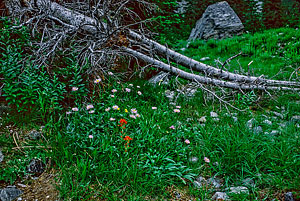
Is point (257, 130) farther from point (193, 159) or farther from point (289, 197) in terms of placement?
point (289, 197)

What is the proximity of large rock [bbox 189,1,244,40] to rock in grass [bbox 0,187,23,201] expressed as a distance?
27.5ft

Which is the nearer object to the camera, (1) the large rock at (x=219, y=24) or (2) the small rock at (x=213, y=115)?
(2) the small rock at (x=213, y=115)

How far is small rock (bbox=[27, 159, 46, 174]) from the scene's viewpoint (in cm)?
265

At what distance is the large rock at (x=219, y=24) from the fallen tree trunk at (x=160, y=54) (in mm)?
5042

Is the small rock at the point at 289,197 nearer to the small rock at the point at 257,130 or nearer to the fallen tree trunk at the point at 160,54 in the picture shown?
the small rock at the point at 257,130

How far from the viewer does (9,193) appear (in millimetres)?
2377

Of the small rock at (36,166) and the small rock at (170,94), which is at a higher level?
the small rock at (36,166)

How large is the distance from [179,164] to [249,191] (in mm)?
689

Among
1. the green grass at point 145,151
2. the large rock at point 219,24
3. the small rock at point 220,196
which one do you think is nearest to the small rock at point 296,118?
the green grass at point 145,151

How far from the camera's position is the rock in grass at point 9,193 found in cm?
235

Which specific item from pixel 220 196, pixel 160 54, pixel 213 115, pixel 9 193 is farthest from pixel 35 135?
pixel 160 54

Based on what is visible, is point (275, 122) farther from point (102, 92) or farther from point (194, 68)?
point (102, 92)

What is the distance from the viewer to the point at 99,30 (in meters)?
4.38

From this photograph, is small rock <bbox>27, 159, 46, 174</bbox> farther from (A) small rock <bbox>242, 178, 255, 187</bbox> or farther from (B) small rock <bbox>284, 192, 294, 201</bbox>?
(B) small rock <bbox>284, 192, 294, 201</bbox>
